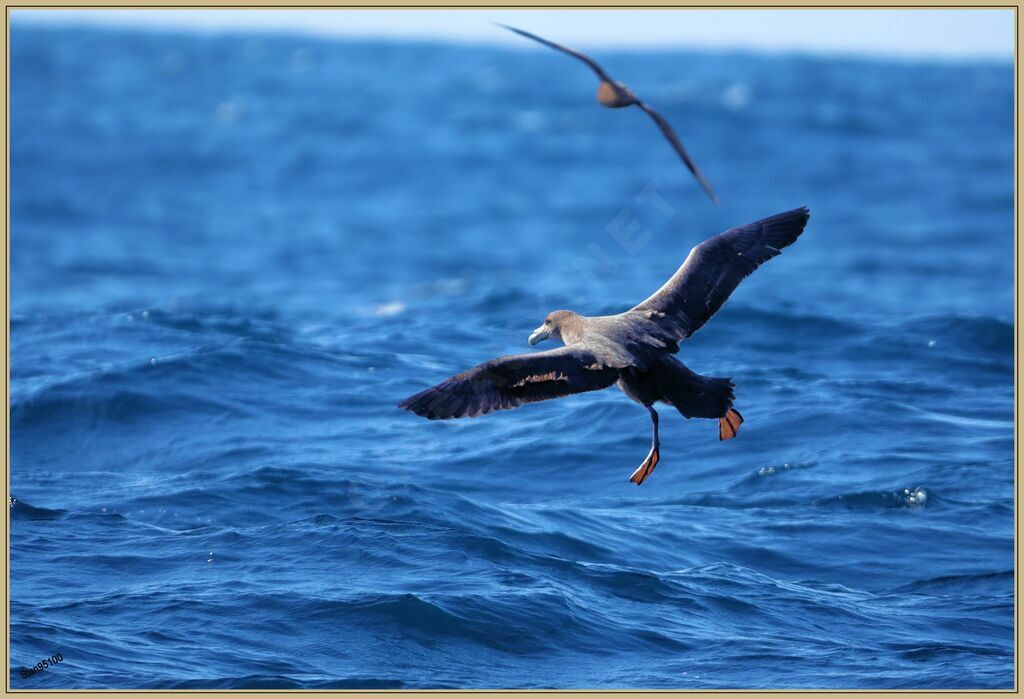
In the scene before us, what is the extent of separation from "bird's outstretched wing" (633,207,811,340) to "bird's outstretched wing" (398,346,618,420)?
1122 mm

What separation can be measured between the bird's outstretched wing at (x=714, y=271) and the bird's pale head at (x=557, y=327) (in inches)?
21.7

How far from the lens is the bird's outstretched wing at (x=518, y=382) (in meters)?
9.52

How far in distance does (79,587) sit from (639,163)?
46341 mm

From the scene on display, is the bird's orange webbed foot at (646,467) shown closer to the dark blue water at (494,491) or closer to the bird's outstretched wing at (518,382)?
the dark blue water at (494,491)

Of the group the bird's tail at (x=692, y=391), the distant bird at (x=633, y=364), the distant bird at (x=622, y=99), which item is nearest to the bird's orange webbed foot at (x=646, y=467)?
the distant bird at (x=633, y=364)

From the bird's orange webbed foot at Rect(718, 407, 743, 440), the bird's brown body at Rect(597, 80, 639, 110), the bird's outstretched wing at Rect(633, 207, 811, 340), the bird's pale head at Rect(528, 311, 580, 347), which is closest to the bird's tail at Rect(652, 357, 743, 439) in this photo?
the bird's outstretched wing at Rect(633, 207, 811, 340)

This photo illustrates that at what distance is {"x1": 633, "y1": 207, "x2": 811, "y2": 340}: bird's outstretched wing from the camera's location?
10906 mm

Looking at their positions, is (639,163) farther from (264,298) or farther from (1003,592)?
(1003,592)

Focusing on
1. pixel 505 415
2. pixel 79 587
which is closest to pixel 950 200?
pixel 505 415

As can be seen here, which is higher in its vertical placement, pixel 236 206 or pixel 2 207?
pixel 2 207

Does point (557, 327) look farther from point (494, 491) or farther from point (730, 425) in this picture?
point (494, 491)

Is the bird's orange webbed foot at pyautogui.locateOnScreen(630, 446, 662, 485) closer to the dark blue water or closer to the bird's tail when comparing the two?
the bird's tail

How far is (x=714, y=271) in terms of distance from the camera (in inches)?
443

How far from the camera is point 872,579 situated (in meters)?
13.0
